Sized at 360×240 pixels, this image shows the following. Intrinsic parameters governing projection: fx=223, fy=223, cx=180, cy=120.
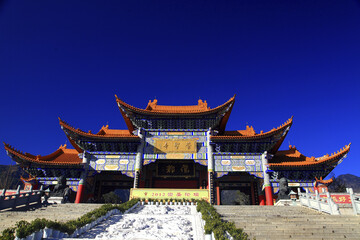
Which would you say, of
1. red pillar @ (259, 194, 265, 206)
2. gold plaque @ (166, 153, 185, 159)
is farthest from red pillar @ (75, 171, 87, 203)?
red pillar @ (259, 194, 265, 206)

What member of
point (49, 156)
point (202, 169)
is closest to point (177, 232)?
point (202, 169)

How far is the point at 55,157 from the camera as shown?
1875 centimetres

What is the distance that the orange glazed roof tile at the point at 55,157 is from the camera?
637 inches

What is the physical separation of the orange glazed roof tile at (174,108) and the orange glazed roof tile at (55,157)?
5816 millimetres

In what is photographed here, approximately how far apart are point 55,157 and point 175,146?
10.3 m

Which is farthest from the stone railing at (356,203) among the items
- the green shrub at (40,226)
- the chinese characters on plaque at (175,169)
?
the chinese characters on plaque at (175,169)

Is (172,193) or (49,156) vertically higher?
(49,156)

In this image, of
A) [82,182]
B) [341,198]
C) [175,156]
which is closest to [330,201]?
[341,198]

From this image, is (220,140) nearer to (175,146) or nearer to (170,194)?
(175,146)

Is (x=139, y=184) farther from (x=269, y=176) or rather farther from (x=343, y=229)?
(x=343, y=229)

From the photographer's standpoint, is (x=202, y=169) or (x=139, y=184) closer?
(x=139, y=184)

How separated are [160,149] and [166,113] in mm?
2925

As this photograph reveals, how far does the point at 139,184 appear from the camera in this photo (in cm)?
1655

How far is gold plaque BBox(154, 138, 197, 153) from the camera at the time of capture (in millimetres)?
17281
